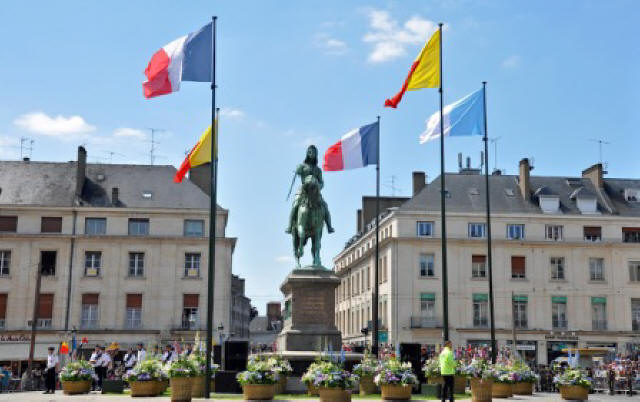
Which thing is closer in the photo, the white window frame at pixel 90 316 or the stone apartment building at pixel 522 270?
the white window frame at pixel 90 316

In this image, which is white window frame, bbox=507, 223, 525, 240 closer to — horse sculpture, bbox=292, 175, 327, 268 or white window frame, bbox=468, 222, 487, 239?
white window frame, bbox=468, 222, 487, 239

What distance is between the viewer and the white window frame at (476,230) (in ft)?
188

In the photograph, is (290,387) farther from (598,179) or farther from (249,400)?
(598,179)

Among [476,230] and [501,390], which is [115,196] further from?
[501,390]

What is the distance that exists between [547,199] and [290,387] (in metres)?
41.4

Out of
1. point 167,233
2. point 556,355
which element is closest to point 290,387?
point 167,233

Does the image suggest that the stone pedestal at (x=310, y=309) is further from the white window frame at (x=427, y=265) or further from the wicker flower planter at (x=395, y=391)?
the white window frame at (x=427, y=265)

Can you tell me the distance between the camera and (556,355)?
185 ft

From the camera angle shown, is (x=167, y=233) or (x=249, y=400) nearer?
(x=249, y=400)

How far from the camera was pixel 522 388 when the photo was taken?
73.9 feet

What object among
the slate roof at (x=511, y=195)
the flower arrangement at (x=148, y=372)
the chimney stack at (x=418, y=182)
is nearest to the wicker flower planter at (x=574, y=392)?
the flower arrangement at (x=148, y=372)

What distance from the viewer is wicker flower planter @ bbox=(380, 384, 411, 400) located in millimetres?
18766

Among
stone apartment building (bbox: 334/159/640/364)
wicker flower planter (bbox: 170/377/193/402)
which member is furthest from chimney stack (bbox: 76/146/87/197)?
wicker flower planter (bbox: 170/377/193/402)

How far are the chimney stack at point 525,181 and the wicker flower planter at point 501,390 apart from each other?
39.6m
